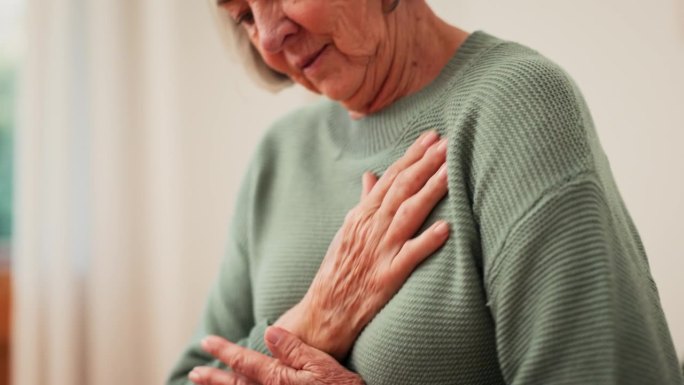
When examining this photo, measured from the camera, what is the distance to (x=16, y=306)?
208cm

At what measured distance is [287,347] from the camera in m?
0.96

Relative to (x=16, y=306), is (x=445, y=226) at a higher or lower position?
higher

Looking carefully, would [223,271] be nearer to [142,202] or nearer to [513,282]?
[513,282]

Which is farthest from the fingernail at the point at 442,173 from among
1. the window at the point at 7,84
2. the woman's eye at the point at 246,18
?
the window at the point at 7,84

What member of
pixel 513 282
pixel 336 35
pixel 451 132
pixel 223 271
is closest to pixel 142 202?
pixel 223 271

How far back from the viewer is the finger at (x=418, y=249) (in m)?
0.84

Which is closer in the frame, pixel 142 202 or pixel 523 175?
pixel 523 175

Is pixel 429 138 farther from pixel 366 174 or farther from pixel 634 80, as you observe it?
pixel 634 80

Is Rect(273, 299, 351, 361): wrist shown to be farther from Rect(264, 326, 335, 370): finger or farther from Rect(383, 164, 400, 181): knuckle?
Rect(383, 164, 400, 181): knuckle

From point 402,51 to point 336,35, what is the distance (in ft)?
0.35

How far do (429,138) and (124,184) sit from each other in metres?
1.47

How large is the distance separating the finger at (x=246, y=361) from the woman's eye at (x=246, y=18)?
1.74ft

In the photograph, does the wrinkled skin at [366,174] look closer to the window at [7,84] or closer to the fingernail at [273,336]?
the fingernail at [273,336]

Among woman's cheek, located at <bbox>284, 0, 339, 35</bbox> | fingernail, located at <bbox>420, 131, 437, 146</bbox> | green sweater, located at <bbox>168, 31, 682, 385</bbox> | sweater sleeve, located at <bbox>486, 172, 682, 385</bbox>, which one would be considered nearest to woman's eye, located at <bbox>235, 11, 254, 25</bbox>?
woman's cheek, located at <bbox>284, 0, 339, 35</bbox>
